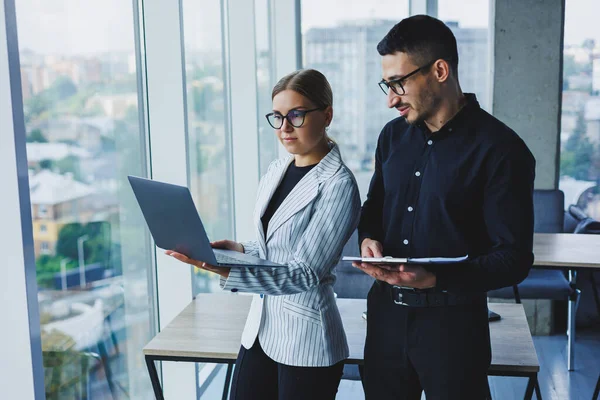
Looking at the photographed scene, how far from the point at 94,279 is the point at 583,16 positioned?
423cm

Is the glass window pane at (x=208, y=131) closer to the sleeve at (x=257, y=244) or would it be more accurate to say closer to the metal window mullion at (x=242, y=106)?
the metal window mullion at (x=242, y=106)

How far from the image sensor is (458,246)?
1733mm

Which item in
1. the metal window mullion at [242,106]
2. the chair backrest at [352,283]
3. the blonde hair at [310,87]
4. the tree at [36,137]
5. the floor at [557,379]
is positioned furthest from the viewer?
the metal window mullion at [242,106]

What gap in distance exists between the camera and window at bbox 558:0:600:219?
4.88 m

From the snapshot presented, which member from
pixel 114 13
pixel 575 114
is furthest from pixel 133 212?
pixel 575 114

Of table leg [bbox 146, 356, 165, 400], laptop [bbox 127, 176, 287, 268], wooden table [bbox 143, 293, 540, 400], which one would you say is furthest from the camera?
table leg [bbox 146, 356, 165, 400]

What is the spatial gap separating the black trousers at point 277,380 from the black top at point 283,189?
0.37m

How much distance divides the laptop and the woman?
45 mm

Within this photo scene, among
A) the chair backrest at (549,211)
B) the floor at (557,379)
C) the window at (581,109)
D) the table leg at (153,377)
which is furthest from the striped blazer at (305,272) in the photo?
the window at (581,109)

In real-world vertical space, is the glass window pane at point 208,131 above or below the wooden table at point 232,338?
above

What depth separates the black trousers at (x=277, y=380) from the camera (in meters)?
1.76

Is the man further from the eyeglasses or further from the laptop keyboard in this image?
the laptop keyboard

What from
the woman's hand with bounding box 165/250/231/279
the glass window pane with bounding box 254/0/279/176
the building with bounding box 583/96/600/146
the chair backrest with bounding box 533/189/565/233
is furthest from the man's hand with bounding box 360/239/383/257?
the building with bounding box 583/96/600/146

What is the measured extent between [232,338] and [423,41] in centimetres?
120
